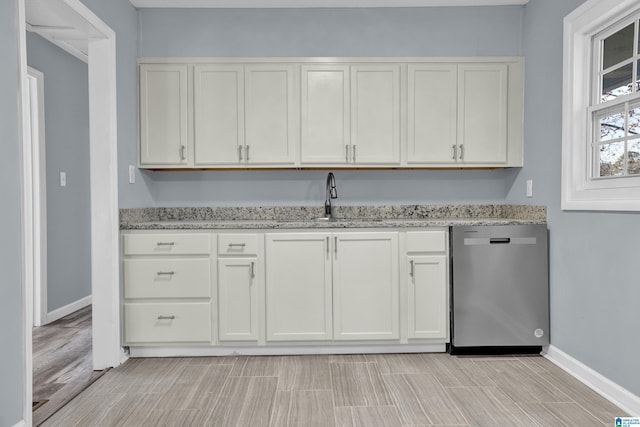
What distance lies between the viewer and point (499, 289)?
2.86 m

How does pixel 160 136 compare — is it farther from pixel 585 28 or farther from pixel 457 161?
pixel 585 28

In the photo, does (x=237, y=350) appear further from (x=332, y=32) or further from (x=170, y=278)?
(x=332, y=32)

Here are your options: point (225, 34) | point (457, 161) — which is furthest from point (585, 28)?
point (225, 34)

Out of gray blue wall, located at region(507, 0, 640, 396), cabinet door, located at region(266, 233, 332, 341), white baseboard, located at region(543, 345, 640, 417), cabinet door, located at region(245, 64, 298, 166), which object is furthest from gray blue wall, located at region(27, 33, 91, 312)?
white baseboard, located at region(543, 345, 640, 417)

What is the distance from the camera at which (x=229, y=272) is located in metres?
2.90

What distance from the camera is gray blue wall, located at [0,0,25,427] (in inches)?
69.4

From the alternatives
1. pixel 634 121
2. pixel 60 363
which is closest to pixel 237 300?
pixel 60 363

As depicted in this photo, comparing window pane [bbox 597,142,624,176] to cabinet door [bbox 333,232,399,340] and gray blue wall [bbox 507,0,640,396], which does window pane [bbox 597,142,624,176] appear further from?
cabinet door [bbox 333,232,399,340]

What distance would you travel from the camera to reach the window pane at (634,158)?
227cm

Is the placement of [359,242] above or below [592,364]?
above

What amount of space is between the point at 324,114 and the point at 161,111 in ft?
3.82

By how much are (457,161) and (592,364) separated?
151 centimetres

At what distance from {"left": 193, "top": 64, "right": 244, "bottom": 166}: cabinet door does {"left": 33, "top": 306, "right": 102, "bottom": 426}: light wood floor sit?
155cm

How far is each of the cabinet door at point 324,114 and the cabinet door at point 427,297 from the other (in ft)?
3.02
